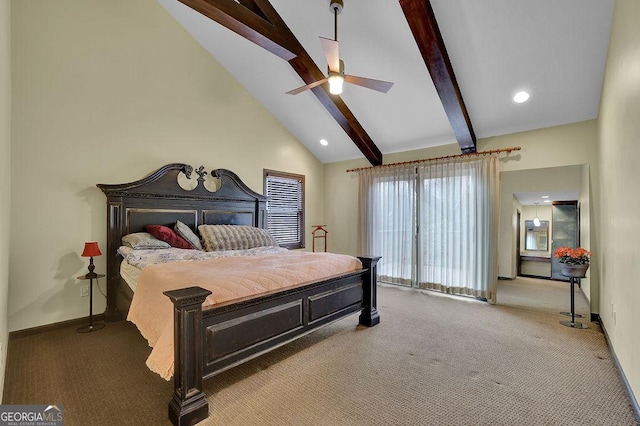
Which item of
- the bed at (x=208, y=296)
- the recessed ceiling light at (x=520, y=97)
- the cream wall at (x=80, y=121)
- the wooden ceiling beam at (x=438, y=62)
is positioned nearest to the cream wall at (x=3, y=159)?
the cream wall at (x=80, y=121)

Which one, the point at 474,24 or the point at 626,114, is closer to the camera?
the point at 626,114

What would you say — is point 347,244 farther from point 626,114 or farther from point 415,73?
point 626,114

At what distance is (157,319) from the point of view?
86.7 inches

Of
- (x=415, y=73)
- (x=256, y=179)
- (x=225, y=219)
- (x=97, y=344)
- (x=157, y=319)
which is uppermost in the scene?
(x=415, y=73)

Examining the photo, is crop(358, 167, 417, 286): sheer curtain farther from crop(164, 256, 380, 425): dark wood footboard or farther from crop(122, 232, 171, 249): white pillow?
crop(122, 232, 171, 249): white pillow

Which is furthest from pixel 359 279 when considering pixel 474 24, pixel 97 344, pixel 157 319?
pixel 474 24

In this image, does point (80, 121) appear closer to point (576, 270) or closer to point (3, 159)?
point (3, 159)

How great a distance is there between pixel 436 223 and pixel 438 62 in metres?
2.64

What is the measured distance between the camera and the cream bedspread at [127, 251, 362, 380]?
2045 millimetres

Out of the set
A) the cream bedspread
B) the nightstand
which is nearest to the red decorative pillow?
the nightstand

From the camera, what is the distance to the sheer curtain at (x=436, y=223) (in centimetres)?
466

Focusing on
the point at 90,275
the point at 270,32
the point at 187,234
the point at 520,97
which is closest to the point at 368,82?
the point at 270,32

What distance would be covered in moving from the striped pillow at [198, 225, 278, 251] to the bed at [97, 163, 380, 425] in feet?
1.41

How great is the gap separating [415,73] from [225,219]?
3.56m
